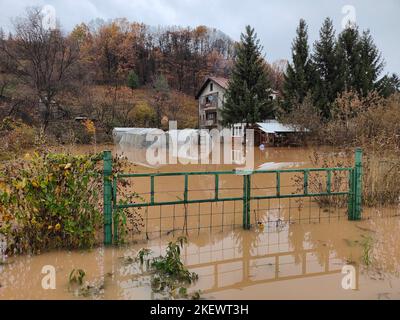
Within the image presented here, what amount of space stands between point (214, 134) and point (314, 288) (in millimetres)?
32686

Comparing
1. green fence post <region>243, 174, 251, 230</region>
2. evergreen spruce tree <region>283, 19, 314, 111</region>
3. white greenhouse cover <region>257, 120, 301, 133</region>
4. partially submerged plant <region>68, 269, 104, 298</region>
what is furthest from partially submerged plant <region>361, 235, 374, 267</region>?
evergreen spruce tree <region>283, 19, 314, 111</region>

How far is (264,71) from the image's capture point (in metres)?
30.5

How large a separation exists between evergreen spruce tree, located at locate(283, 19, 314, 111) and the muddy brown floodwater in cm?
2556

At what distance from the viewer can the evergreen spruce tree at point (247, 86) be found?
29812 mm

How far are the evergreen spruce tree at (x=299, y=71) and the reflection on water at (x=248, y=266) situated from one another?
26.3 m

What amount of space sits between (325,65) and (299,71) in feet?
→ 9.44

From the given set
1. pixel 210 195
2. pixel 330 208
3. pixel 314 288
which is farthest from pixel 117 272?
pixel 210 195

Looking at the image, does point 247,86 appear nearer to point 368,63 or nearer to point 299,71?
point 299,71

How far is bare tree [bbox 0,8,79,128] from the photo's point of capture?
107 ft

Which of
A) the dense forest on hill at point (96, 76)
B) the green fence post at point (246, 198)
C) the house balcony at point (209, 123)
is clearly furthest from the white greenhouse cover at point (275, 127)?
the green fence post at point (246, 198)

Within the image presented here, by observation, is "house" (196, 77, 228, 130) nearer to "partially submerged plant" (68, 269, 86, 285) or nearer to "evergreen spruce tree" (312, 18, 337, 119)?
"evergreen spruce tree" (312, 18, 337, 119)

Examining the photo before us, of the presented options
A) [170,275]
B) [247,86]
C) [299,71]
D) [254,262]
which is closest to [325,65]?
[299,71]

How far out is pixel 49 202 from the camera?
14.6 feet
